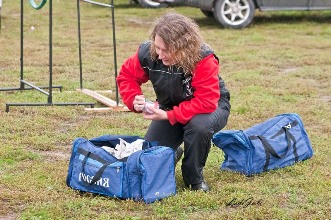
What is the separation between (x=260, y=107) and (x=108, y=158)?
10.9 feet

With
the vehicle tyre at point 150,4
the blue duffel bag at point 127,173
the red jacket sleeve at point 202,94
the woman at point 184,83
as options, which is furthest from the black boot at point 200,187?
the vehicle tyre at point 150,4

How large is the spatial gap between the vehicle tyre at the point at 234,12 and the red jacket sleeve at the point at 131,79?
27.6 ft

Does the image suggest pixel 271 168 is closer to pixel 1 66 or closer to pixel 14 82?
pixel 14 82

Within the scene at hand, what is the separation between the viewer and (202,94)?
5.38m

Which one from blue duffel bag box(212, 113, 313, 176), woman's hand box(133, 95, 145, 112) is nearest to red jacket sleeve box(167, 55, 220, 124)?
woman's hand box(133, 95, 145, 112)

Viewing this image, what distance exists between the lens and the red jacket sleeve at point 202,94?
5375 millimetres

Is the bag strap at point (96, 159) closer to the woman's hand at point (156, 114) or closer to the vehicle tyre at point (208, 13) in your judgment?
the woman's hand at point (156, 114)

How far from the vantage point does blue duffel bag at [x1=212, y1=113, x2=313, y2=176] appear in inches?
231

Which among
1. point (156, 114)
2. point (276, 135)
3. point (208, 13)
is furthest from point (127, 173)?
point (208, 13)

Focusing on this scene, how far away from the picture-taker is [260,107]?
8320 mm

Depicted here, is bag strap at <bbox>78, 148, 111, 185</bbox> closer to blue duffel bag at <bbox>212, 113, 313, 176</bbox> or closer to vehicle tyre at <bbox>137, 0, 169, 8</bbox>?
blue duffel bag at <bbox>212, 113, 313, 176</bbox>

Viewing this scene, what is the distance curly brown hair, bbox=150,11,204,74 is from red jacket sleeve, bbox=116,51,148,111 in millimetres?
235

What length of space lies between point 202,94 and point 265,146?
81 cm

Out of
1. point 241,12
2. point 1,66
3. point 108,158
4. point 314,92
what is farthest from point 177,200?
point 241,12
